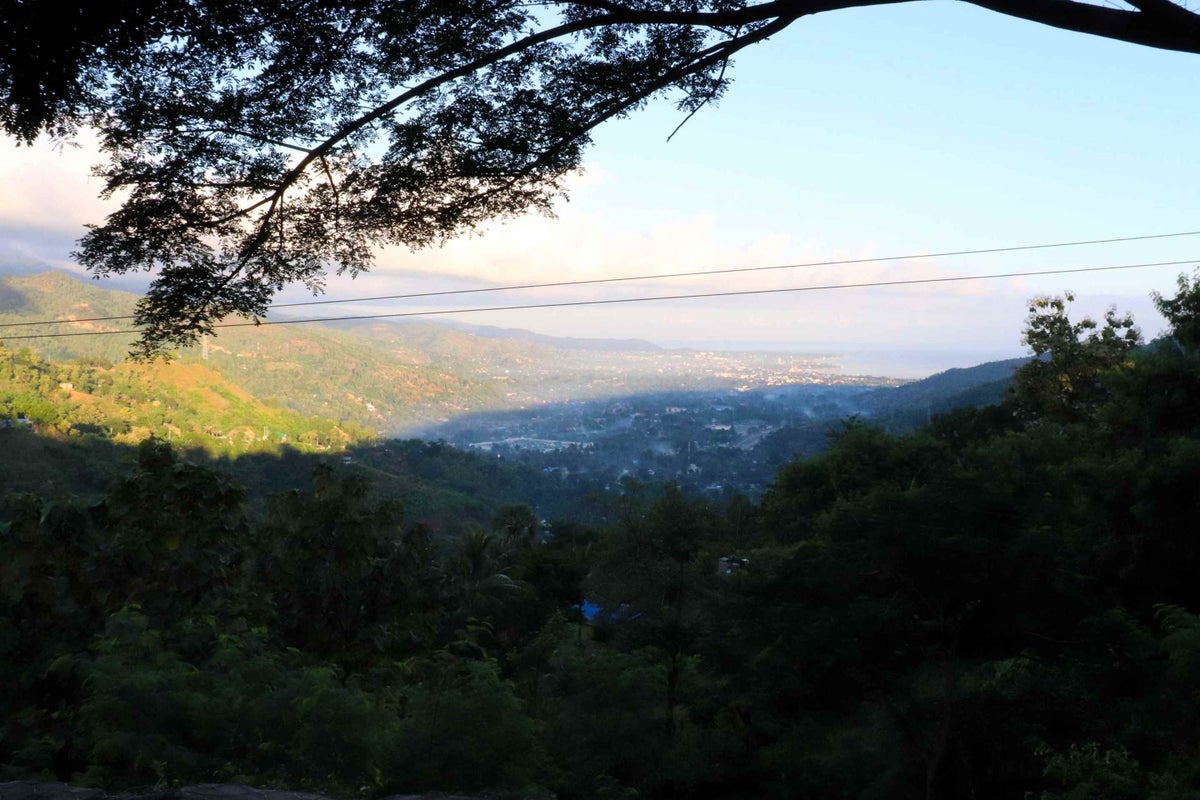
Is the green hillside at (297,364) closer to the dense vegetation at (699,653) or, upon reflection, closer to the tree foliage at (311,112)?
the dense vegetation at (699,653)

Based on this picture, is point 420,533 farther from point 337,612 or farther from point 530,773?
point 530,773

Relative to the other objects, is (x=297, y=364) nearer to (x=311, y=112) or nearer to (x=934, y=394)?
(x=934, y=394)

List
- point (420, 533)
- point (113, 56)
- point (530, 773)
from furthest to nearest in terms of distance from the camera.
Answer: point (420, 533)
point (530, 773)
point (113, 56)

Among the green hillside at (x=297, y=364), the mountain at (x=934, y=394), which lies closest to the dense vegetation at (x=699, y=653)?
the mountain at (x=934, y=394)

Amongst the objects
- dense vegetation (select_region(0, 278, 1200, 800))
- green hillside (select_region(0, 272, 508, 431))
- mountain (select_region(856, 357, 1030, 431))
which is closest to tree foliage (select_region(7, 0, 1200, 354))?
dense vegetation (select_region(0, 278, 1200, 800))

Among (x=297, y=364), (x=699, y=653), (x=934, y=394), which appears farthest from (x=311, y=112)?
(x=297, y=364)

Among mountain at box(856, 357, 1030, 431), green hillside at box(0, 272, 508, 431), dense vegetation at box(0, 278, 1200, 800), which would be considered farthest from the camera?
green hillside at box(0, 272, 508, 431)

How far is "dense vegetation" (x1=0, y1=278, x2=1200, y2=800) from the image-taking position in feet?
16.6

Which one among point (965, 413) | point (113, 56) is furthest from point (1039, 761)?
point (965, 413)

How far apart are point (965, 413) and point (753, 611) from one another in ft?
65.6

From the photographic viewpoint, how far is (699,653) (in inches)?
404

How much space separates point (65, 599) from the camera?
7469 mm

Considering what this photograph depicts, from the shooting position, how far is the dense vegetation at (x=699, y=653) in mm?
5070

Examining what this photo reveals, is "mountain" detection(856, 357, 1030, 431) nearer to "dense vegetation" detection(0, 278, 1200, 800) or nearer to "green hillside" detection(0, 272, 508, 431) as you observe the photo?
"dense vegetation" detection(0, 278, 1200, 800)
